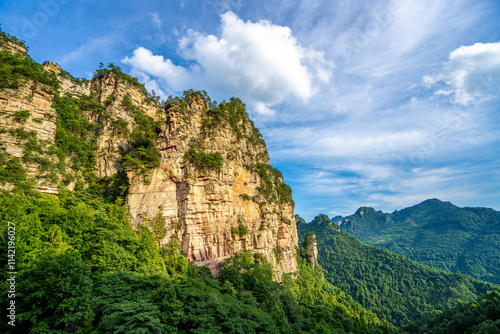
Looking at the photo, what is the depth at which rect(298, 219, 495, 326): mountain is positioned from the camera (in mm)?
73312

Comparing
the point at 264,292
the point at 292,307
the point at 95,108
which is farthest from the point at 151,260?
the point at 95,108

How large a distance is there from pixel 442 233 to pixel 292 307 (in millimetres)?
207934

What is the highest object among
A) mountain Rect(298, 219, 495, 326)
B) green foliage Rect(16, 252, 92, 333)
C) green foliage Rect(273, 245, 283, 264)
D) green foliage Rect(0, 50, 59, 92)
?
green foliage Rect(0, 50, 59, 92)

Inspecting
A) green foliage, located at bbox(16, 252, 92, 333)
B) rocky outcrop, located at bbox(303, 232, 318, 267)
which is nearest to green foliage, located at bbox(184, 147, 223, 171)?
green foliage, located at bbox(16, 252, 92, 333)

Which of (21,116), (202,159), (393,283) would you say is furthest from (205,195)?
(393,283)

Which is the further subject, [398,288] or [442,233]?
[442,233]

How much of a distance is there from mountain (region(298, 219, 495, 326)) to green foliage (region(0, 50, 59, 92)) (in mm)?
95153

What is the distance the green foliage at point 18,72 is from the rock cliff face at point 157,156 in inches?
18.7

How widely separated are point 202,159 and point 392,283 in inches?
3978

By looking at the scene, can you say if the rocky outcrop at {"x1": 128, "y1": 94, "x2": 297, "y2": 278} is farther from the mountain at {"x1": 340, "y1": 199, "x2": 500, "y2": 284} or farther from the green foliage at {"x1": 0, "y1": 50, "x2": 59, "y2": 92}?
the mountain at {"x1": 340, "y1": 199, "x2": 500, "y2": 284}

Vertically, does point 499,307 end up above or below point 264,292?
below

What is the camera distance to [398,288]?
8650 centimetres

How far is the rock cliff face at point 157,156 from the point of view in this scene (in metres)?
22.5

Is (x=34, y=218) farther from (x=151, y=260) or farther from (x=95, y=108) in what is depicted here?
(x=95, y=108)
